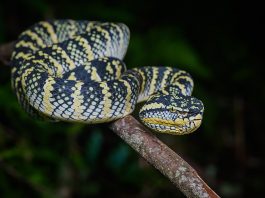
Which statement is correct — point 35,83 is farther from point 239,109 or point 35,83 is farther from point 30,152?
point 239,109

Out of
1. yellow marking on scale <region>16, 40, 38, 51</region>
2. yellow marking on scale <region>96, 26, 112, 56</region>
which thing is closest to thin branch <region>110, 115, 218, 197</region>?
yellow marking on scale <region>96, 26, 112, 56</region>

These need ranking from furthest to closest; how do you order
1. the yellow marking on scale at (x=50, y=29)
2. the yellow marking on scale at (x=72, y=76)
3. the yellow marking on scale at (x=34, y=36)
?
1. the yellow marking on scale at (x=50, y=29)
2. the yellow marking on scale at (x=34, y=36)
3. the yellow marking on scale at (x=72, y=76)

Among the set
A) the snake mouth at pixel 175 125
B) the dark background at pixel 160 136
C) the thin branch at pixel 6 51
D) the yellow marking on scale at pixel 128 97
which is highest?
the yellow marking on scale at pixel 128 97

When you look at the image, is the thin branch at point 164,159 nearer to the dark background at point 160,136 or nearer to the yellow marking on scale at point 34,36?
the yellow marking on scale at point 34,36

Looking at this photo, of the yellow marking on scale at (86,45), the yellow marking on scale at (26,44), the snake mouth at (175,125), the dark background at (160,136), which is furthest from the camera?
the dark background at (160,136)

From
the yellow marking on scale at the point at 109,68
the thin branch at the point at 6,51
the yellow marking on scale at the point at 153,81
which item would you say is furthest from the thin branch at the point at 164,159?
the thin branch at the point at 6,51

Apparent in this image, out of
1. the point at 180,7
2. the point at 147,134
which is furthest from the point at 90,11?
the point at 147,134

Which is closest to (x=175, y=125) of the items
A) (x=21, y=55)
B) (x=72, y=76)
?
(x=72, y=76)

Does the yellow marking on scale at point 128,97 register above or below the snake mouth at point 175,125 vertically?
above

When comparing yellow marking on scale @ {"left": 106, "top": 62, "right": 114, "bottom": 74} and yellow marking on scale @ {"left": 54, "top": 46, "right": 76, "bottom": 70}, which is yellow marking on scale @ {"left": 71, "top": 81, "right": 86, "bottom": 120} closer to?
yellow marking on scale @ {"left": 106, "top": 62, "right": 114, "bottom": 74}
